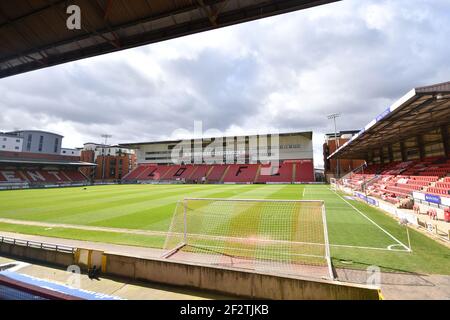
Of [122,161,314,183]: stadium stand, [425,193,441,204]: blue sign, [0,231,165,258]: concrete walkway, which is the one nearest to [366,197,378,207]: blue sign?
[425,193,441,204]: blue sign

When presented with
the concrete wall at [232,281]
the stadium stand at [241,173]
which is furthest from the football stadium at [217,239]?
the stadium stand at [241,173]

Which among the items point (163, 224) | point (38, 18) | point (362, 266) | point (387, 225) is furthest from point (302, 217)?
point (38, 18)

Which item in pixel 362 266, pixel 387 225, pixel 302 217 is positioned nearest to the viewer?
pixel 362 266

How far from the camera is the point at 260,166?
52.5m

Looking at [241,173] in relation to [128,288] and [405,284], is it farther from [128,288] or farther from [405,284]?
[128,288]

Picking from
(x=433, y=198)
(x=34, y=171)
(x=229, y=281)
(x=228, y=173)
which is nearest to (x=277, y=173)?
(x=228, y=173)

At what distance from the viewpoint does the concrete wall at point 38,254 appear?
6.40 m

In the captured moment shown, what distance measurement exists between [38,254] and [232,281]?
6.45 m

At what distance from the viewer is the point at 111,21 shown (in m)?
5.12

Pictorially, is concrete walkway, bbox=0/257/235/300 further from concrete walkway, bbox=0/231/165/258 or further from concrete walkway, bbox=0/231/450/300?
concrete walkway, bbox=0/231/165/258
